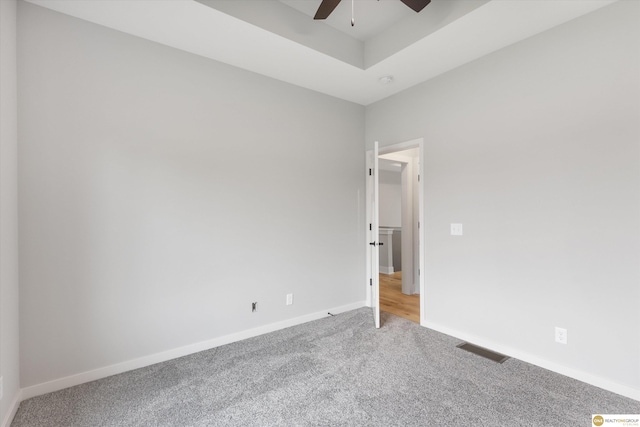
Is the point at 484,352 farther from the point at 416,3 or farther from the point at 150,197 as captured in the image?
the point at 150,197

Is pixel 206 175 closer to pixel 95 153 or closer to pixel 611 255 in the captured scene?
pixel 95 153

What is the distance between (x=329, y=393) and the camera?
211 cm

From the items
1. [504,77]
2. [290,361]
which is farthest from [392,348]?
[504,77]

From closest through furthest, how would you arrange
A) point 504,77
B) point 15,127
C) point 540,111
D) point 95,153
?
1. point 15,127
2. point 95,153
3. point 540,111
4. point 504,77

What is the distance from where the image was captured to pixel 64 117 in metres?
2.21

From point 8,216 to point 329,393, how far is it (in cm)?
239

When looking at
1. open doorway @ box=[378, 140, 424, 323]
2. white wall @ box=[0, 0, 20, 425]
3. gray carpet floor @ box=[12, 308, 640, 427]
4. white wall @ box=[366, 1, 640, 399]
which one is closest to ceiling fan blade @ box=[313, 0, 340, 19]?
white wall @ box=[366, 1, 640, 399]

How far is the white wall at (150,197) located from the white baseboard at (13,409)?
114 mm

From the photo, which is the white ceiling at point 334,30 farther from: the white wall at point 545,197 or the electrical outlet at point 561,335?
the electrical outlet at point 561,335

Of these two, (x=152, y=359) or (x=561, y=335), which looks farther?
(x=152, y=359)

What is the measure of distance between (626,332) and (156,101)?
4.01 metres

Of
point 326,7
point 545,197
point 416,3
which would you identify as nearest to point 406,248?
point 545,197

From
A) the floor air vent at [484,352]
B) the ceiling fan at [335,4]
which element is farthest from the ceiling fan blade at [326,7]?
the floor air vent at [484,352]

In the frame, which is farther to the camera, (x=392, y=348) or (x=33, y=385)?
(x=392, y=348)
